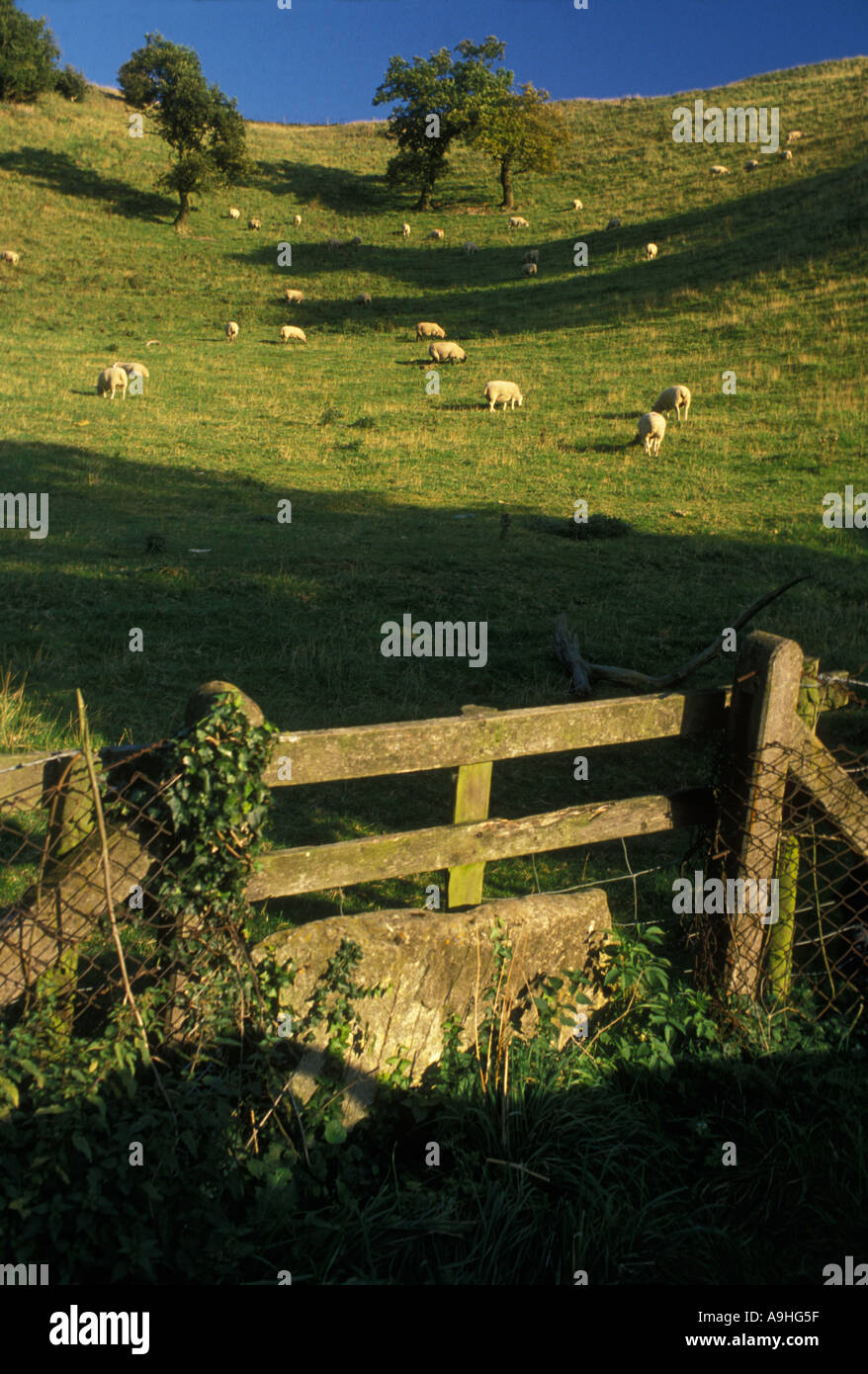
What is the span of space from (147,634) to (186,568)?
2861 millimetres

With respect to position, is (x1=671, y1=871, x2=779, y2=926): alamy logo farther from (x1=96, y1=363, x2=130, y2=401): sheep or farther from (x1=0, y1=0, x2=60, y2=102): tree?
(x1=0, y1=0, x2=60, y2=102): tree

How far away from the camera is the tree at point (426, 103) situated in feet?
214

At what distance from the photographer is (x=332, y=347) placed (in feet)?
126

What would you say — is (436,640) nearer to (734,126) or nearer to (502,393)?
(502,393)

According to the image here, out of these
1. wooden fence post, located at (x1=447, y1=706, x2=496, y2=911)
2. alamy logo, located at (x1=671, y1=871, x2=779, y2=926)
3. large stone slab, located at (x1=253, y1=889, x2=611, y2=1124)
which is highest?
wooden fence post, located at (x1=447, y1=706, x2=496, y2=911)

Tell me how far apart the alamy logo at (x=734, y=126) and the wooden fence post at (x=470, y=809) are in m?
61.1

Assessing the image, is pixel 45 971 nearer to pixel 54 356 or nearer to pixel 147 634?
pixel 147 634

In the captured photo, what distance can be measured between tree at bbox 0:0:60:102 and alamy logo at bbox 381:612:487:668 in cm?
7422

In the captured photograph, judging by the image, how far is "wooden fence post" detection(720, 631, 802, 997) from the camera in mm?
4438

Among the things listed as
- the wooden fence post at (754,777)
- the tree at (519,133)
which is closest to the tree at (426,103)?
the tree at (519,133)

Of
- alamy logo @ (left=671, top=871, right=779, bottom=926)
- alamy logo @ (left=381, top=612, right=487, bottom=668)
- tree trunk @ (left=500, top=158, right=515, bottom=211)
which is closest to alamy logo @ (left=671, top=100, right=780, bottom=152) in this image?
tree trunk @ (left=500, top=158, right=515, bottom=211)

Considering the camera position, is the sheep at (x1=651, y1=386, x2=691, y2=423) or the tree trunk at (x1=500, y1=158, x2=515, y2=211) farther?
the tree trunk at (x1=500, y1=158, x2=515, y2=211)

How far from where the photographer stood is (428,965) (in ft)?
13.9

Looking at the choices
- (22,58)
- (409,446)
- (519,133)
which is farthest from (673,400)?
(22,58)
